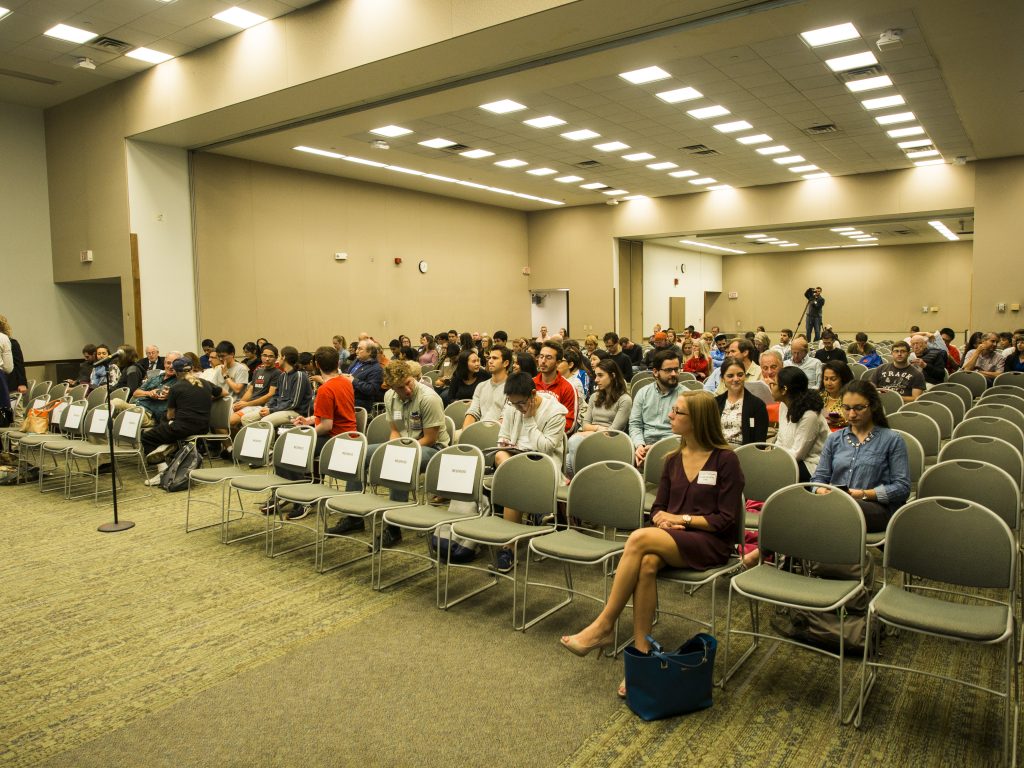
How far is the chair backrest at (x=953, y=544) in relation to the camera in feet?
9.02

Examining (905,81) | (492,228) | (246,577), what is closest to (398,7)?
(246,577)

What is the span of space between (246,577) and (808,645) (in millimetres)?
3373

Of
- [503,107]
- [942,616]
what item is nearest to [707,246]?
[503,107]

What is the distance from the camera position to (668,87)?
912 centimetres

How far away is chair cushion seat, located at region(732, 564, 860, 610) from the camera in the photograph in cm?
284

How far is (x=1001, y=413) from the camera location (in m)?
5.45

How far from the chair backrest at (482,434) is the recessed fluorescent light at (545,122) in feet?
21.8

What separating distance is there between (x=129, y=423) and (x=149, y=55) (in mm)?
5633

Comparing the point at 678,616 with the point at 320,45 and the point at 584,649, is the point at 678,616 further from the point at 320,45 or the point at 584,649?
the point at 320,45

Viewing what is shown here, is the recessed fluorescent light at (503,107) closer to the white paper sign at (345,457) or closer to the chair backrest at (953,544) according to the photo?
the white paper sign at (345,457)

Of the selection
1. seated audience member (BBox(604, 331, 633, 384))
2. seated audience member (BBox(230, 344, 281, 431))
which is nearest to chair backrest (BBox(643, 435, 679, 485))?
seated audience member (BBox(604, 331, 633, 384))

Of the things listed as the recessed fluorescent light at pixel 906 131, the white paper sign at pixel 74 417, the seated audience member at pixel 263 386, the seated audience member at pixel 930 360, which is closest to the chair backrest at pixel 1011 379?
the seated audience member at pixel 930 360

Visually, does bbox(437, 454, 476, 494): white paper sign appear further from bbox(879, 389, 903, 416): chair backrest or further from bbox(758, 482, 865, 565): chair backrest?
bbox(879, 389, 903, 416): chair backrest

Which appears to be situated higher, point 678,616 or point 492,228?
point 492,228
